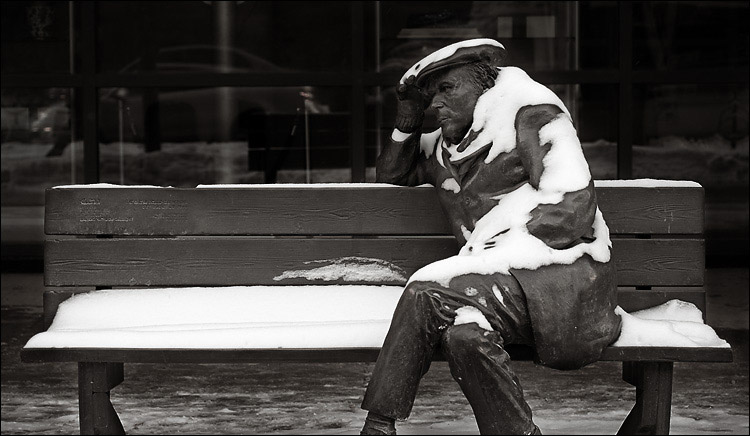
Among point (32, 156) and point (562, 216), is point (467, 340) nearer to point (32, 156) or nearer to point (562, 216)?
point (562, 216)

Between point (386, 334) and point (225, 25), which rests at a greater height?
point (225, 25)

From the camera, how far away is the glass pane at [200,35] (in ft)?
29.5

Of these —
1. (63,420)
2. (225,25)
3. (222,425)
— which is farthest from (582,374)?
(225,25)

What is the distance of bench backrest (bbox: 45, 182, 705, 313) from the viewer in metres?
5.33

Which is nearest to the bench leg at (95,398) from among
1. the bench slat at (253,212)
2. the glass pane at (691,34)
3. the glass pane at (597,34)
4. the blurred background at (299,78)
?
the bench slat at (253,212)

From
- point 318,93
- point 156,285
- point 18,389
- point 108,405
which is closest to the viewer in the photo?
point 108,405

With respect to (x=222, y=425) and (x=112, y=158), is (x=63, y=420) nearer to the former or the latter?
(x=222, y=425)

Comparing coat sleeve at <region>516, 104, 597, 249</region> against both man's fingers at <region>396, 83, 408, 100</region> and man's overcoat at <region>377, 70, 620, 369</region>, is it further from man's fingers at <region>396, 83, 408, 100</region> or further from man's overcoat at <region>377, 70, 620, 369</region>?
man's fingers at <region>396, 83, 408, 100</region>

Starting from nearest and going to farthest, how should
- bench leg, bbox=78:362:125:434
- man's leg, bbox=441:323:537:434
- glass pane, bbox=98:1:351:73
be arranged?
man's leg, bbox=441:323:537:434 → bench leg, bbox=78:362:125:434 → glass pane, bbox=98:1:351:73

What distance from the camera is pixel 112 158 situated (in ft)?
30.7

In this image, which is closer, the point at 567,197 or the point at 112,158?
the point at 567,197

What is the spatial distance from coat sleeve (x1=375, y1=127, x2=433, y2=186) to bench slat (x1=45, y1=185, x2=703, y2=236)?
0.05 m

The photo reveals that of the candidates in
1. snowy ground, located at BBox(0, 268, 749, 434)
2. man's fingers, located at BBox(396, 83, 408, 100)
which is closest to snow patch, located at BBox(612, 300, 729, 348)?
snowy ground, located at BBox(0, 268, 749, 434)

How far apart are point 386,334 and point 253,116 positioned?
4.77 metres
